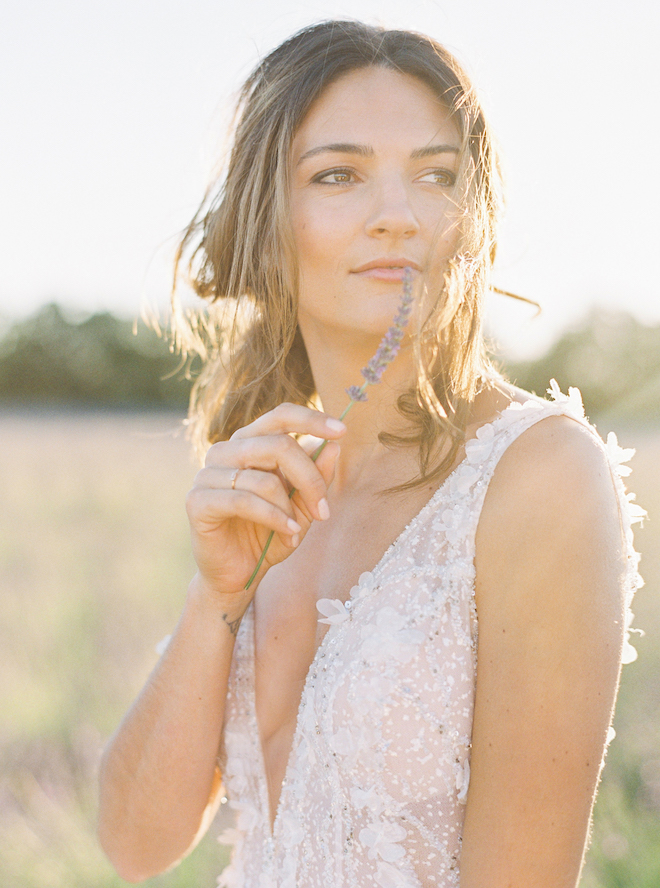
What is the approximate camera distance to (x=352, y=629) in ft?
5.56

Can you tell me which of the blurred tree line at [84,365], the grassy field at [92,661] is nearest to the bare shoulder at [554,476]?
the grassy field at [92,661]

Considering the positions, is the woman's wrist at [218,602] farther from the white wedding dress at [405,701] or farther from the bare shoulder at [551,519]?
the bare shoulder at [551,519]

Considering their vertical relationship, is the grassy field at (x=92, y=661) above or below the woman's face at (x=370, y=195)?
below

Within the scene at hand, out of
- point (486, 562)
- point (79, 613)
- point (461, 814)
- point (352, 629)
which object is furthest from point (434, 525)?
point (79, 613)

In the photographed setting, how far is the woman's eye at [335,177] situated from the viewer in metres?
2.02

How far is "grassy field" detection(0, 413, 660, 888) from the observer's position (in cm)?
365

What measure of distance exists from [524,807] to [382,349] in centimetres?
86

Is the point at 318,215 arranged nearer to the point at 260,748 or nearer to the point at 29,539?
the point at 260,748

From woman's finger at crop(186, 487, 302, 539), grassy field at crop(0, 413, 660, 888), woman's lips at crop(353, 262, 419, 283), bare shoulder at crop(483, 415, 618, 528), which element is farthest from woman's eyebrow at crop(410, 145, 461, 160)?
grassy field at crop(0, 413, 660, 888)

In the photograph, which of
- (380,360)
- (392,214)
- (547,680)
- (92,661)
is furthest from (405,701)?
(92,661)

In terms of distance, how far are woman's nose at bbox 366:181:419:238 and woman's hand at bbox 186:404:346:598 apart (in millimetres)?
653

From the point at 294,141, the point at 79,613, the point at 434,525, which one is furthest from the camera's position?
the point at 79,613

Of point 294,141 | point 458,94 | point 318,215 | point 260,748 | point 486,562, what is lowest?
point 260,748

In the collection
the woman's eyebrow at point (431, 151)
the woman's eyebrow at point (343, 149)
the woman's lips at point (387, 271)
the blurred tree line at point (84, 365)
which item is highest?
the blurred tree line at point (84, 365)
